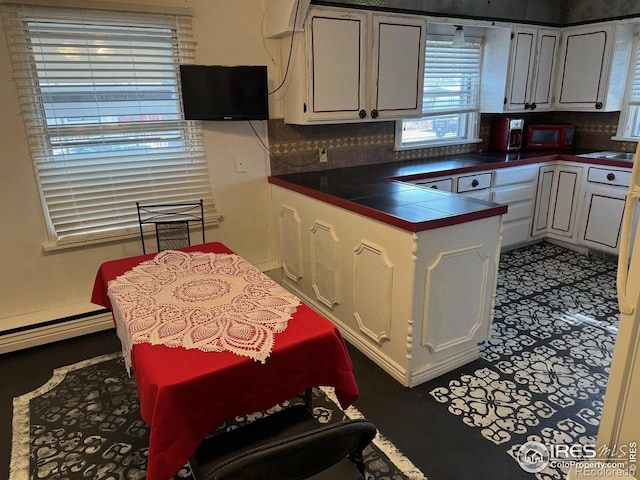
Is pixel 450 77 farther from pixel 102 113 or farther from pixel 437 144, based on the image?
pixel 102 113

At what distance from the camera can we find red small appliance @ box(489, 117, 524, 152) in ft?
14.4

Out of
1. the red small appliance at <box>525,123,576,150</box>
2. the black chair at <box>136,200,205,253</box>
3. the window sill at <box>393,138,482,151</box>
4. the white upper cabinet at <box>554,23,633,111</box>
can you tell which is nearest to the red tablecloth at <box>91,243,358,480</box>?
the black chair at <box>136,200,205,253</box>

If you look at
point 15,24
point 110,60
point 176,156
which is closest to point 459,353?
point 176,156

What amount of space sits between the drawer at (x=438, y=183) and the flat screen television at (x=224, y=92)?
131 cm

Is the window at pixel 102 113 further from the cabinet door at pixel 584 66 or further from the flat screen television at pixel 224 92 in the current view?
the cabinet door at pixel 584 66

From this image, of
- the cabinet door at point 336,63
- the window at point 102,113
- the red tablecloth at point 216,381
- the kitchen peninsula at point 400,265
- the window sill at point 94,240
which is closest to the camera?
the red tablecloth at point 216,381

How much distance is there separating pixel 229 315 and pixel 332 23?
2316mm

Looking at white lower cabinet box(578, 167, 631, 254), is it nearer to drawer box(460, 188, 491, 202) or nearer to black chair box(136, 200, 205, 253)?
drawer box(460, 188, 491, 202)

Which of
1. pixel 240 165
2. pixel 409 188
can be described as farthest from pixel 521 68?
pixel 240 165

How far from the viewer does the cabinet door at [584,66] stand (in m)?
4.06

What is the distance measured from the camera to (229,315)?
1.69 meters

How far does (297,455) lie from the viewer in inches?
41.1

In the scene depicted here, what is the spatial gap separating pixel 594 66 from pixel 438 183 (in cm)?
214

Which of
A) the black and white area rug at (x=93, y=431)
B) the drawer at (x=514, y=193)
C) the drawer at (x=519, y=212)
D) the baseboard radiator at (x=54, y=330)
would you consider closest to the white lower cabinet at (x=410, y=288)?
the black and white area rug at (x=93, y=431)
